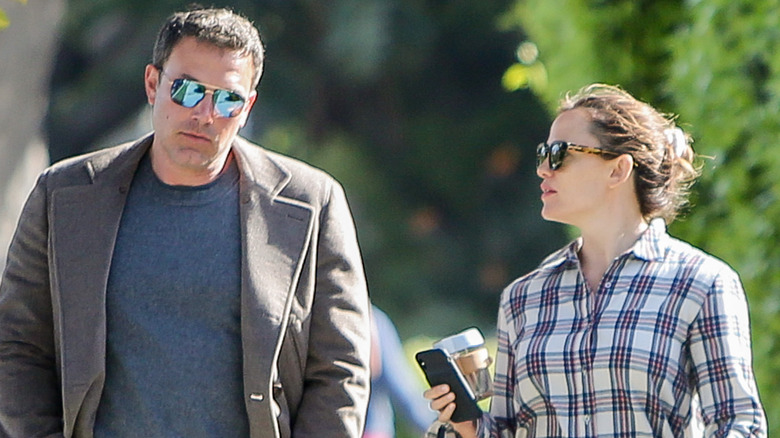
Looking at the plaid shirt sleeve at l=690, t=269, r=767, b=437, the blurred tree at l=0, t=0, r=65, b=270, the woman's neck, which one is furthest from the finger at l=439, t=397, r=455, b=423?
the blurred tree at l=0, t=0, r=65, b=270

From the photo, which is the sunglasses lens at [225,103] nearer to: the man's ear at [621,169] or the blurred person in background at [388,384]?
the man's ear at [621,169]

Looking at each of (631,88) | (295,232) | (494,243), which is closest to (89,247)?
(295,232)

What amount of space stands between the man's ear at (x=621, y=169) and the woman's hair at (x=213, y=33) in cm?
87

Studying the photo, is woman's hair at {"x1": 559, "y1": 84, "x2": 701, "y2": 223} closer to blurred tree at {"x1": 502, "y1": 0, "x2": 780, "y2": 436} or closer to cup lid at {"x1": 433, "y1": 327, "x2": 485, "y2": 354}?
cup lid at {"x1": 433, "y1": 327, "x2": 485, "y2": 354}

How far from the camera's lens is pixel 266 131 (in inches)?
551

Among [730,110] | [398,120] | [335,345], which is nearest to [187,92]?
[335,345]

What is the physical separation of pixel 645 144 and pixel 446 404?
2.54ft

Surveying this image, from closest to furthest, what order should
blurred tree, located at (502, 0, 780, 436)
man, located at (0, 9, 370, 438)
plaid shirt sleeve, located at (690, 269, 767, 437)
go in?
plaid shirt sleeve, located at (690, 269, 767, 437)
man, located at (0, 9, 370, 438)
blurred tree, located at (502, 0, 780, 436)

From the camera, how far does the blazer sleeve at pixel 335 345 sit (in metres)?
3.26

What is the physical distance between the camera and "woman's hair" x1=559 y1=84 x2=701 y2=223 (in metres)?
3.31

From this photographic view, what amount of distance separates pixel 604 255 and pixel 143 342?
1.09 meters

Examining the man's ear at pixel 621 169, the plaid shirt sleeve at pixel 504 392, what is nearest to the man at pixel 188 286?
the plaid shirt sleeve at pixel 504 392

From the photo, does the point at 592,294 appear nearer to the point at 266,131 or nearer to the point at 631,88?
the point at 631,88

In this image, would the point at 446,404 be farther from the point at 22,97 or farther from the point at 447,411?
the point at 22,97
